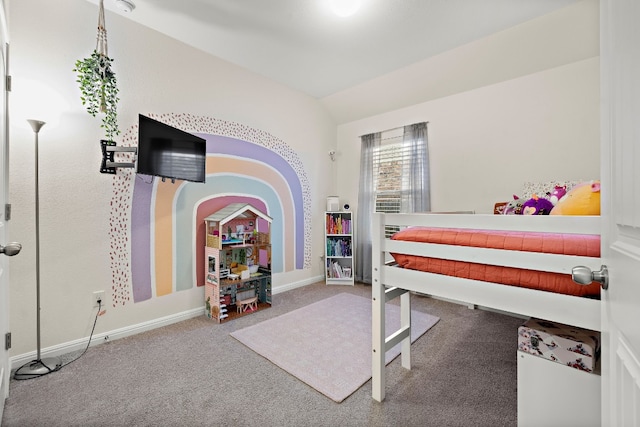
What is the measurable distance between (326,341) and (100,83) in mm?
2592

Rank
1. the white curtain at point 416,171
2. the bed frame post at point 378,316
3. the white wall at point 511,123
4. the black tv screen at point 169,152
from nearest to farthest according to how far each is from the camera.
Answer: the bed frame post at point 378,316 < the black tv screen at point 169,152 < the white wall at point 511,123 < the white curtain at point 416,171

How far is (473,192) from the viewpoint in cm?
321

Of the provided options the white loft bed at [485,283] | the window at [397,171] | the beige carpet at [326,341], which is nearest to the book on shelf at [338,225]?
the window at [397,171]

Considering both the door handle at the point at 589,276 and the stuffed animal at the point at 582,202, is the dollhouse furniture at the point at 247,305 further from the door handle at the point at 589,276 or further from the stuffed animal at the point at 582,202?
the door handle at the point at 589,276

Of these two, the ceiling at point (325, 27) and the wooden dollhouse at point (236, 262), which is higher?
the ceiling at point (325, 27)

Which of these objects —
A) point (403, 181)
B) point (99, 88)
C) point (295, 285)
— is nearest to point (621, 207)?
point (99, 88)

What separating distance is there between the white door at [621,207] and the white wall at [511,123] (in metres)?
2.51

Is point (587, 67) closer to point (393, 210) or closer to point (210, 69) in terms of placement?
point (393, 210)

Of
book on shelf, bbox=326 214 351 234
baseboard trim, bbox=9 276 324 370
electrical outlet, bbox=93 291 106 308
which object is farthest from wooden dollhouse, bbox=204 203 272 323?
book on shelf, bbox=326 214 351 234

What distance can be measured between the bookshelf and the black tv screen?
198cm

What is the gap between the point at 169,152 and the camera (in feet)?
7.86

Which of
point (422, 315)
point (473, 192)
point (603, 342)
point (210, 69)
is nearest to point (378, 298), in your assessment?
point (603, 342)

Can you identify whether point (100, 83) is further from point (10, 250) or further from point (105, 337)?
point (105, 337)

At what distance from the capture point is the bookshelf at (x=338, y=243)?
4.07m
